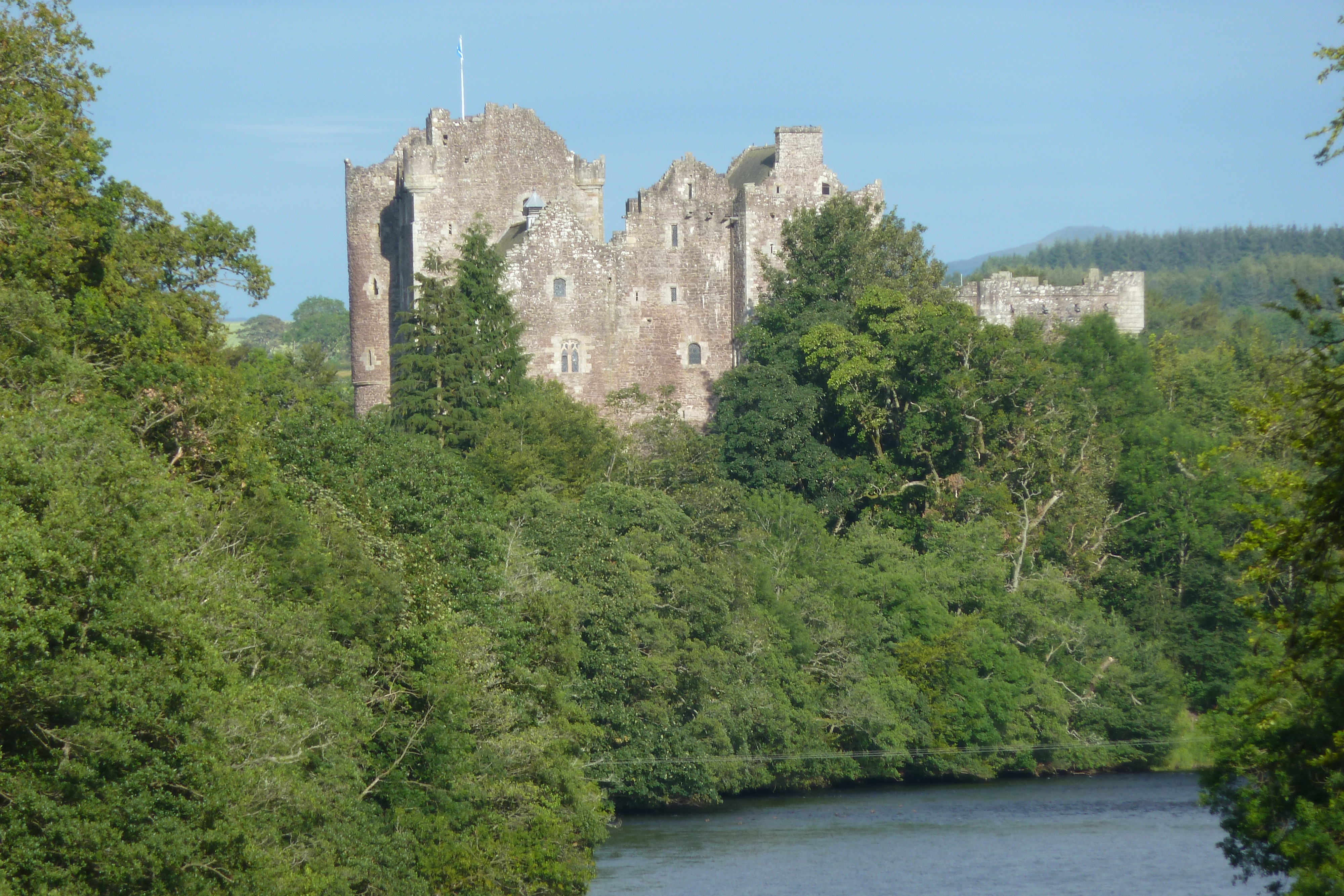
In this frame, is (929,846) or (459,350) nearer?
(929,846)

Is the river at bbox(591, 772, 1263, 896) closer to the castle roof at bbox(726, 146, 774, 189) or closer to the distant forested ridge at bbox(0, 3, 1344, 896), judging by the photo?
the distant forested ridge at bbox(0, 3, 1344, 896)

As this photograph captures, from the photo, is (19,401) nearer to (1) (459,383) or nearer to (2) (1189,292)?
(1) (459,383)

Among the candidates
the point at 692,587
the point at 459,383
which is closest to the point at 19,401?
the point at 692,587

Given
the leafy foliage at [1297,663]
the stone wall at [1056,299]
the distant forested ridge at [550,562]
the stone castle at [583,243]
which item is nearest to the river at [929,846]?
the distant forested ridge at [550,562]

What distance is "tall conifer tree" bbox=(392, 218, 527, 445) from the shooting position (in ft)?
184

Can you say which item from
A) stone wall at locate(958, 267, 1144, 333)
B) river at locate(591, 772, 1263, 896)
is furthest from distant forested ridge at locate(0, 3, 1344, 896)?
stone wall at locate(958, 267, 1144, 333)

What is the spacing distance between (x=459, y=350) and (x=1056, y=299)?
27.2 metres

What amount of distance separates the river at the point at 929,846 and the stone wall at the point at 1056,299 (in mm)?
22504

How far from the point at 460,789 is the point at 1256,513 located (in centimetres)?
2031

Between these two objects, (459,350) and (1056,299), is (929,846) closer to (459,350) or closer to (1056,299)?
(459,350)

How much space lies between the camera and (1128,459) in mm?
63812

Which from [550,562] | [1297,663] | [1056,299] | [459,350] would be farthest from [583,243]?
[1297,663]

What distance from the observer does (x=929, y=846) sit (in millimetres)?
46875

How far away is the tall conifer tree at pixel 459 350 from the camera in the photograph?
5594 centimetres
